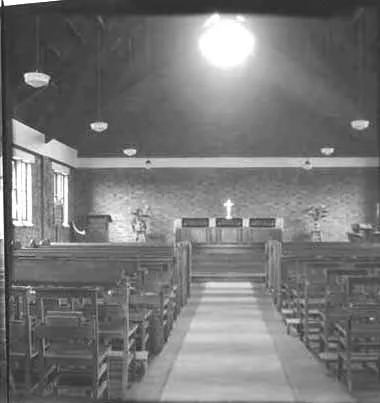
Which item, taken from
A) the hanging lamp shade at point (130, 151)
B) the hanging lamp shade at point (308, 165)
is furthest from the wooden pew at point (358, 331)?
the hanging lamp shade at point (130, 151)

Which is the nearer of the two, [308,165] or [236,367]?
[308,165]

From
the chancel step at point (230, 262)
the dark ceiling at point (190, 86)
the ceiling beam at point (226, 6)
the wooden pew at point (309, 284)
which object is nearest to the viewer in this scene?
the ceiling beam at point (226, 6)

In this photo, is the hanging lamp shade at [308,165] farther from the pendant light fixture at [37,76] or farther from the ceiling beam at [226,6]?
the pendant light fixture at [37,76]

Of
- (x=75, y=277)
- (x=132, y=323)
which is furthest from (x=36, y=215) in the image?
(x=132, y=323)

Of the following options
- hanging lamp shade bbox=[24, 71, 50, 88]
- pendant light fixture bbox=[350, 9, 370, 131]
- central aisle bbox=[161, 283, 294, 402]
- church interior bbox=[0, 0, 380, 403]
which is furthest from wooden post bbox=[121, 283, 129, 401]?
pendant light fixture bbox=[350, 9, 370, 131]

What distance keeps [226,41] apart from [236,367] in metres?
2.61

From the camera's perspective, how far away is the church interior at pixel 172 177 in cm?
362

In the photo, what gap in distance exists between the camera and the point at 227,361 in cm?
502

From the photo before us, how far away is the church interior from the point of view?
3.62 m

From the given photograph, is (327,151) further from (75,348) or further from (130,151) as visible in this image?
(75,348)

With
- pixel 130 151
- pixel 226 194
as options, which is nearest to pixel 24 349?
pixel 130 151

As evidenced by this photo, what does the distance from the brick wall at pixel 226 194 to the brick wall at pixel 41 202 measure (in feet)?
0.85

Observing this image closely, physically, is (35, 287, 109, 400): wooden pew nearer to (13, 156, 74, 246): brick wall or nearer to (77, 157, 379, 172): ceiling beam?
(13, 156, 74, 246): brick wall

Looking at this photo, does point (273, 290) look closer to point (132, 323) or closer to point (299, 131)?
point (132, 323)
